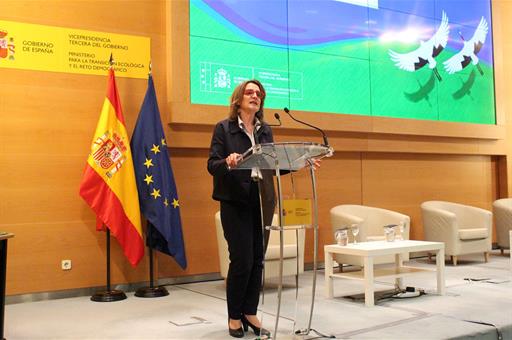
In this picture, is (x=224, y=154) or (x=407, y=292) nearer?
(x=224, y=154)

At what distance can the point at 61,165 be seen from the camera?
4.89 meters

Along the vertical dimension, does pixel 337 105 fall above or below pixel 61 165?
above

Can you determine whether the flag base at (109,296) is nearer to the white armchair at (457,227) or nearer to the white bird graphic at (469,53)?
the white armchair at (457,227)

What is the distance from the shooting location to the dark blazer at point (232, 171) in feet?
10.2

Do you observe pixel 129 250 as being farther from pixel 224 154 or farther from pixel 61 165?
pixel 224 154

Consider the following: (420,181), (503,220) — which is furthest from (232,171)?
(503,220)

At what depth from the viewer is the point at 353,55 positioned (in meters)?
6.67

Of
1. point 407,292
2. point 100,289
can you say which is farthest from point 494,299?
point 100,289

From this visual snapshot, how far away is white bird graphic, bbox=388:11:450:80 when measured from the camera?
707cm

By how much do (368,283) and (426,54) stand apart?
418 centimetres

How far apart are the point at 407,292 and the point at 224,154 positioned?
2245 mm

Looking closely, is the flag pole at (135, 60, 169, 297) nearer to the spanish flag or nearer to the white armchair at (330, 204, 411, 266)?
the spanish flag

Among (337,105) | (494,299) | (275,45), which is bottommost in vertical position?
(494,299)

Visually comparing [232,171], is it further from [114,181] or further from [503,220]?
[503,220]
